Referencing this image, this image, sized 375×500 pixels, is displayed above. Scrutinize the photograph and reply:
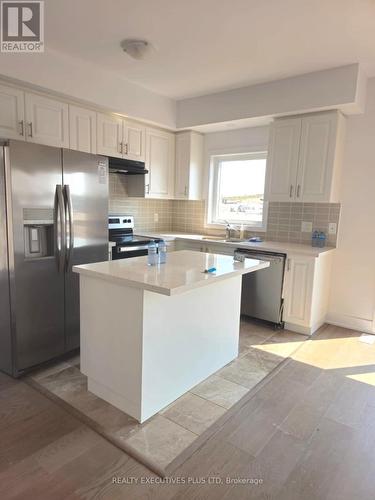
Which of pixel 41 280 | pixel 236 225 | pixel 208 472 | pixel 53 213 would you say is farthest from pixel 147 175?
pixel 208 472

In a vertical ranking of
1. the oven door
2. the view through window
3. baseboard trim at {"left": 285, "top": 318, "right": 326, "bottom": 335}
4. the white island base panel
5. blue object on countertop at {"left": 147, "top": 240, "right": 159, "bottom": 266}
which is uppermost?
the view through window

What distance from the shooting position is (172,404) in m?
2.18

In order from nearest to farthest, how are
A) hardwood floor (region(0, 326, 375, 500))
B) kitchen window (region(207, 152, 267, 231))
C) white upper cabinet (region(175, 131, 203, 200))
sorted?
hardwood floor (region(0, 326, 375, 500)) < kitchen window (region(207, 152, 267, 231)) < white upper cabinet (region(175, 131, 203, 200))

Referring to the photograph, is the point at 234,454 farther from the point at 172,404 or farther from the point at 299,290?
the point at 299,290

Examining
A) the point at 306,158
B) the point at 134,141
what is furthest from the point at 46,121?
→ the point at 306,158

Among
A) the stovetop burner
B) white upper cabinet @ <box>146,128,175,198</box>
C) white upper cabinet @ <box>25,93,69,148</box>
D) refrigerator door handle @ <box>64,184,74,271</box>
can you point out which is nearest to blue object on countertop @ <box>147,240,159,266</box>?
refrigerator door handle @ <box>64,184,74,271</box>

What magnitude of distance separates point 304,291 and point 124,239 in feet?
6.71

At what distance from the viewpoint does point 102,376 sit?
2176 mm

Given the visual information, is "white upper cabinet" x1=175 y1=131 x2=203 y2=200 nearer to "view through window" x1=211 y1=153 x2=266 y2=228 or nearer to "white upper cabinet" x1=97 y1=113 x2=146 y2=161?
"view through window" x1=211 y1=153 x2=266 y2=228

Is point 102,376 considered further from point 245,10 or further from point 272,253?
point 245,10

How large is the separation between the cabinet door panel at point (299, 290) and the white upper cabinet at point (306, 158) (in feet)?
2.28

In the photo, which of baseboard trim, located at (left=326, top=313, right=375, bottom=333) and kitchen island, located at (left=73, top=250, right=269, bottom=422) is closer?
kitchen island, located at (left=73, top=250, right=269, bottom=422)

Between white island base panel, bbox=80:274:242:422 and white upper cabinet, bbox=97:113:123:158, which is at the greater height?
white upper cabinet, bbox=97:113:123:158

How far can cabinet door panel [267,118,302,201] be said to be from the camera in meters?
3.46
